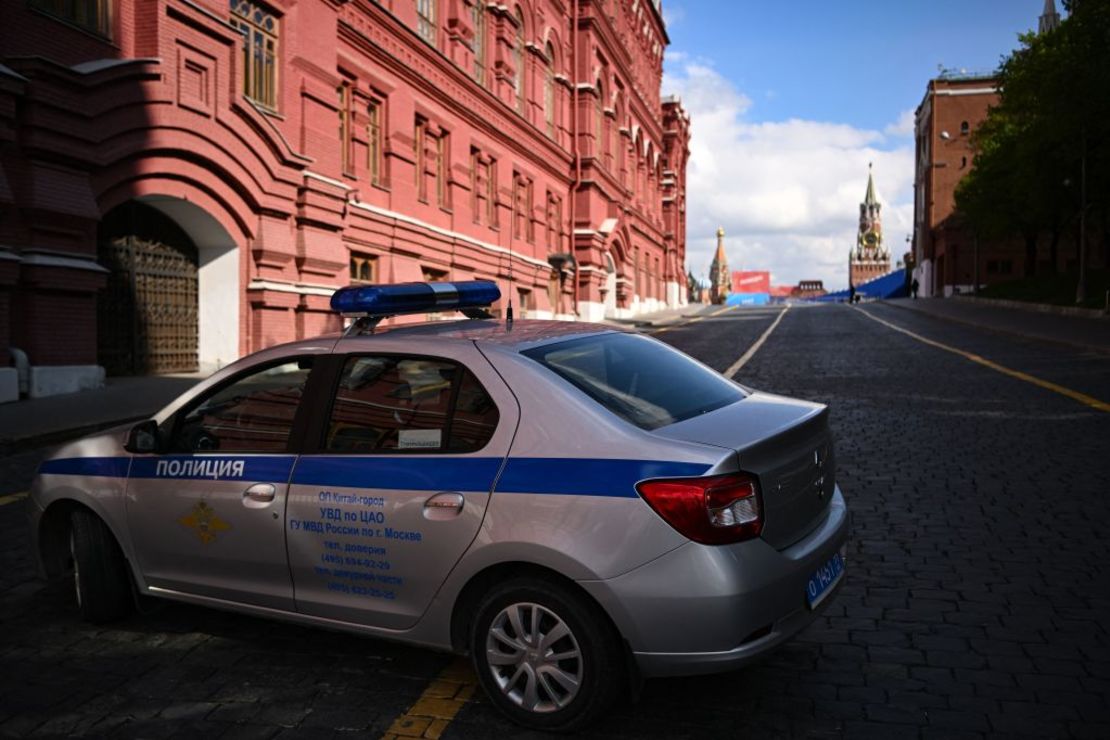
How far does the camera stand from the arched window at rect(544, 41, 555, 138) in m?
35.2

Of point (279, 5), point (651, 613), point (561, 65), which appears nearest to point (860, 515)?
point (651, 613)

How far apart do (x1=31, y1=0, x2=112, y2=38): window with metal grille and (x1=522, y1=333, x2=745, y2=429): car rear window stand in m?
12.5

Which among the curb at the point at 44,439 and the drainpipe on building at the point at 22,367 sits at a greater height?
the drainpipe on building at the point at 22,367

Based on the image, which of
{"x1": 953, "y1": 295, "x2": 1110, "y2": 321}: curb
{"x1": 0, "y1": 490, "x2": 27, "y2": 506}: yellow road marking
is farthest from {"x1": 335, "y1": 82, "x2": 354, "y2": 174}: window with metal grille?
{"x1": 953, "y1": 295, "x2": 1110, "y2": 321}: curb

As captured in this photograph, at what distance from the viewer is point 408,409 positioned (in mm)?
3785

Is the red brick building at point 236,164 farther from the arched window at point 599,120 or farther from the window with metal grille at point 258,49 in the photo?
the arched window at point 599,120

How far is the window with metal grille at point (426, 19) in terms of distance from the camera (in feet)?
79.8

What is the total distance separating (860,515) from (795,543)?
10.7 feet

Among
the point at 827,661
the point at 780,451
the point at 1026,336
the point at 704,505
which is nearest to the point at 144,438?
the point at 704,505

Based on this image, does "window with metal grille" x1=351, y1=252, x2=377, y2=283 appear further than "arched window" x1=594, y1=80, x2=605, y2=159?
No

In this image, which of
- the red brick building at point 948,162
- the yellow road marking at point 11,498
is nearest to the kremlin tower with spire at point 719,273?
the red brick building at point 948,162

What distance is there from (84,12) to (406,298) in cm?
1244

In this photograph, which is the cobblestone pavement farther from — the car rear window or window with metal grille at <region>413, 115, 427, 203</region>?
window with metal grille at <region>413, 115, 427, 203</region>

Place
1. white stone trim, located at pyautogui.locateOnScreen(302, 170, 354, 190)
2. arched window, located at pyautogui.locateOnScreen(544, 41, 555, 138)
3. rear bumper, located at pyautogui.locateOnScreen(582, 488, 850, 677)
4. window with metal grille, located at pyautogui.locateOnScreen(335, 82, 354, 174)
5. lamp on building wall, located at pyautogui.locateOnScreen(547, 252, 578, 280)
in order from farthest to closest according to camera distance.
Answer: arched window, located at pyautogui.locateOnScreen(544, 41, 555, 138) < lamp on building wall, located at pyautogui.locateOnScreen(547, 252, 578, 280) < window with metal grille, located at pyautogui.locateOnScreen(335, 82, 354, 174) < white stone trim, located at pyautogui.locateOnScreen(302, 170, 354, 190) < rear bumper, located at pyautogui.locateOnScreen(582, 488, 850, 677)
